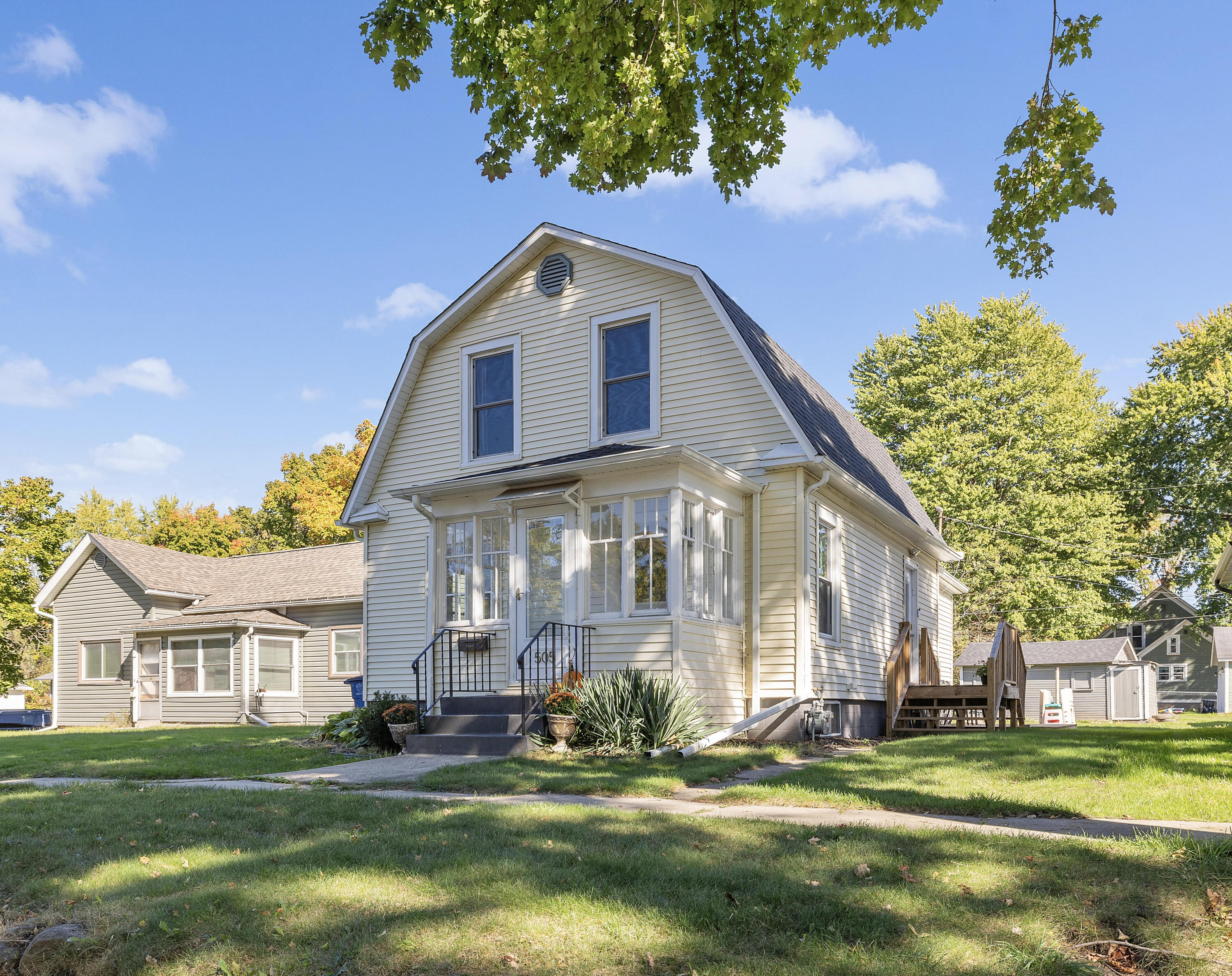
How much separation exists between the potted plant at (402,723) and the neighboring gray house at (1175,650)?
39.7m

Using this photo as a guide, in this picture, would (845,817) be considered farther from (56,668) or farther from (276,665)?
(56,668)

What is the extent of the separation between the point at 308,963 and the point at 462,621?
998cm

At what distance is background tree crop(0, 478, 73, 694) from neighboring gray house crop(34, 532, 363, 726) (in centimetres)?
609

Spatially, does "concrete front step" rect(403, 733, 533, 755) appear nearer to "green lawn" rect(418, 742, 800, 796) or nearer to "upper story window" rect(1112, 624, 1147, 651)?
"green lawn" rect(418, 742, 800, 796)

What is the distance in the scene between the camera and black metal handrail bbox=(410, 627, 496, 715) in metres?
12.9

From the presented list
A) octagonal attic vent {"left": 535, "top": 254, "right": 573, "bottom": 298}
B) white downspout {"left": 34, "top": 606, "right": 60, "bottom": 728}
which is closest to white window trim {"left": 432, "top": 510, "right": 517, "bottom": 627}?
octagonal attic vent {"left": 535, "top": 254, "right": 573, "bottom": 298}

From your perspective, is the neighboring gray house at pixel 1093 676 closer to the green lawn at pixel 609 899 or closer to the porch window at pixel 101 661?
the porch window at pixel 101 661

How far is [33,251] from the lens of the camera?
65.6 ft

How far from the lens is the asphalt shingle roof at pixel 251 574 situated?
2436 cm

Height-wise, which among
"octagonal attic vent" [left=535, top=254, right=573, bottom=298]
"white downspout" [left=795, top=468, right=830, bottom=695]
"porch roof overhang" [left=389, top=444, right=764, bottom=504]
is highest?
"octagonal attic vent" [left=535, top=254, right=573, bottom=298]

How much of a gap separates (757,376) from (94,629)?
21894 mm

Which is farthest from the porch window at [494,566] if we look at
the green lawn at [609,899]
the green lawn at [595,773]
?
the green lawn at [609,899]

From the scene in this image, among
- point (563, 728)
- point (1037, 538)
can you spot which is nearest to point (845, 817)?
point (563, 728)

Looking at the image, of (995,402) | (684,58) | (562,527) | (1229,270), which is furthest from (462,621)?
(995,402)
